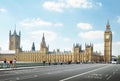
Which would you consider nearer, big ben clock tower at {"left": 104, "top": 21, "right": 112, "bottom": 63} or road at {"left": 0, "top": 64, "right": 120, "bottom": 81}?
road at {"left": 0, "top": 64, "right": 120, "bottom": 81}

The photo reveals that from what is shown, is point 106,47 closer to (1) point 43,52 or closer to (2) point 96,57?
(2) point 96,57

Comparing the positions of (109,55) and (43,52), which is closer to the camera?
(109,55)

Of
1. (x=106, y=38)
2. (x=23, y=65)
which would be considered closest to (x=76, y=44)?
(x=106, y=38)

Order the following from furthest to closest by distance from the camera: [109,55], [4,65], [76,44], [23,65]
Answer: [76,44] → [109,55] → [23,65] → [4,65]

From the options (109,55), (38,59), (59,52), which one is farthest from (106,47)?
(38,59)

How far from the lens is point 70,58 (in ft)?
617

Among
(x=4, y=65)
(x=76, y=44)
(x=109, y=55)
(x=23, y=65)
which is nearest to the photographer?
(x=4, y=65)

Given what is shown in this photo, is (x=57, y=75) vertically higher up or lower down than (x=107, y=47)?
lower down

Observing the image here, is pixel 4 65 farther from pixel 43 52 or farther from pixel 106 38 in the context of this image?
pixel 43 52

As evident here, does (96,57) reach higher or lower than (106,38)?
lower

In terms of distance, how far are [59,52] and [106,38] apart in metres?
34.5

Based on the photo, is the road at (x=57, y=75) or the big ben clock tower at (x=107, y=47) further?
the big ben clock tower at (x=107, y=47)

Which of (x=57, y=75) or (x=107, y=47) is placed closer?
(x=57, y=75)

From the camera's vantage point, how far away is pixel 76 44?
187375 mm
